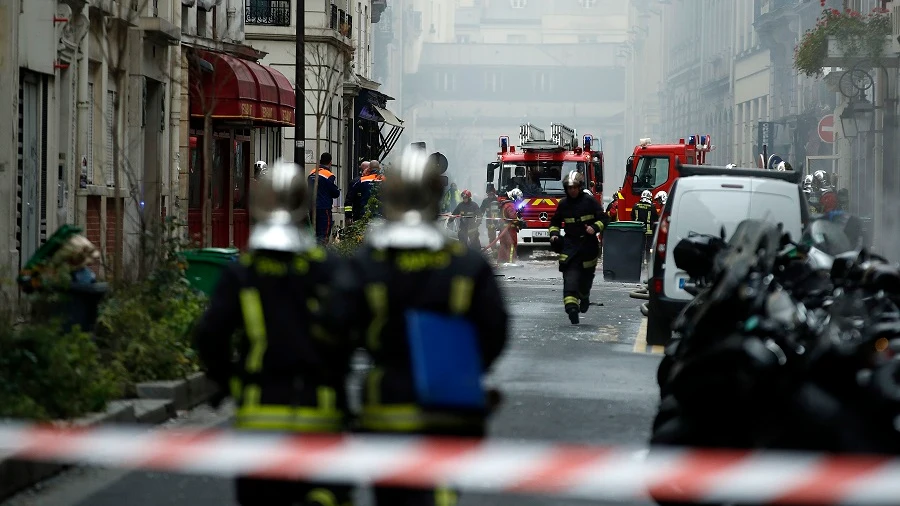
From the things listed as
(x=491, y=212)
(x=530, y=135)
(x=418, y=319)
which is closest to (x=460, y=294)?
(x=418, y=319)

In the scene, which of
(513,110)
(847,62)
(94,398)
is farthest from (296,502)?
(513,110)

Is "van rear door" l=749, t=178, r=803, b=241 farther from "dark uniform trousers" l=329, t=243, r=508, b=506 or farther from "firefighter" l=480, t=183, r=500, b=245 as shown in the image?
"firefighter" l=480, t=183, r=500, b=245

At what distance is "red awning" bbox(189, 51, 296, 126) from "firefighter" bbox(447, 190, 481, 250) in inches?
257

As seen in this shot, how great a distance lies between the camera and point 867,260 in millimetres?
8227

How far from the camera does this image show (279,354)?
5.49 meters

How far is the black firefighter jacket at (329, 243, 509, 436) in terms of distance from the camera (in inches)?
208

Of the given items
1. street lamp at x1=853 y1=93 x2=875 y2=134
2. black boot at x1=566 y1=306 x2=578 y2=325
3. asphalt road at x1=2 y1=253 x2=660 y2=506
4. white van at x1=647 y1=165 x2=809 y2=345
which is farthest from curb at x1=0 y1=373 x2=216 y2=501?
street lamp at x1=853 y1=93 x2=875 y2=134

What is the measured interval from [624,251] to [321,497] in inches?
676

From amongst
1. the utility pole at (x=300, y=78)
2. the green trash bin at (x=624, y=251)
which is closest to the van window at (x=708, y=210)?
the green trash bin at (x=624, y=251)

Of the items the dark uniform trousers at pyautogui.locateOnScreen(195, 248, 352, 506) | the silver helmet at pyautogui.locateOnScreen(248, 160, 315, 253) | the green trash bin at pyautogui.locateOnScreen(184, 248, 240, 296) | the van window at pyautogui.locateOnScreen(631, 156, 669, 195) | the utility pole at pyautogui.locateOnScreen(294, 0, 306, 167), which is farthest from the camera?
the van window at pyautogui.locateOnScreen(631, 156, 669, 195)

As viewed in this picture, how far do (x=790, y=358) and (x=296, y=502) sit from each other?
6.77 feet

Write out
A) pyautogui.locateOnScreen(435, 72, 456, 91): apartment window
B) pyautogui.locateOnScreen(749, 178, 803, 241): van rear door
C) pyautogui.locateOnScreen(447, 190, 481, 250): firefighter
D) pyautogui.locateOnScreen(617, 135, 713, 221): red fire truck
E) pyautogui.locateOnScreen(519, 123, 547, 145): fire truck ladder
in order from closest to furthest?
1. pyautogui.locateOnScreen(749, 178, 803, 241): van rear door
2. pyautogui.locateOnScreen(447, 190, 481, 250): firefighter
3. pyautogui.locateOnScreen(617, 135, 713, 221): red fire truck
4. pyautogui.locateOnScreen(519, 123, 547, 145): fire truck ladder
5. pyautogui.locateOnScreen(435, 72, 456, 91): apartment window

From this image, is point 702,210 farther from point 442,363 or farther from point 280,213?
point 442,363

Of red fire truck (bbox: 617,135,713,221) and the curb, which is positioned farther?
red fire truck (bbox: 617,135,713,221)
